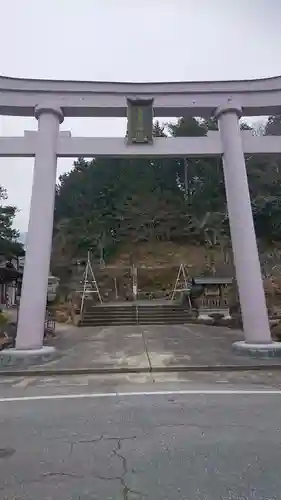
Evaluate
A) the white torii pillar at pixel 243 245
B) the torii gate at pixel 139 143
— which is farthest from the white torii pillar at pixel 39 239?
the white torii pillar at pixel 243 245

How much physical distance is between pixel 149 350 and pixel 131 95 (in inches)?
260

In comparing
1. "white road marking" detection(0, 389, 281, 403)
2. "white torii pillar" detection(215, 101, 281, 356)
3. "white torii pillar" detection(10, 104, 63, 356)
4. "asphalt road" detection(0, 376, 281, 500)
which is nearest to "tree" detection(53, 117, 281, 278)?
"white torii pillar" detection(215, 101, 281, 356)

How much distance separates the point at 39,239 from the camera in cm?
970

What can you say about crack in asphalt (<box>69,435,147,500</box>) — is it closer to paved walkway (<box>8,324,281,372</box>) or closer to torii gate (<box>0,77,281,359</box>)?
paved walkway (<box>8,324,281,372</box>)

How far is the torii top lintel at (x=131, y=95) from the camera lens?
10.4m

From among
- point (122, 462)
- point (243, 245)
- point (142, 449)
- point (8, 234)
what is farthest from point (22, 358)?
point (8, 234)

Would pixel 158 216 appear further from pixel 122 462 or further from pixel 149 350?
pixel 122 462

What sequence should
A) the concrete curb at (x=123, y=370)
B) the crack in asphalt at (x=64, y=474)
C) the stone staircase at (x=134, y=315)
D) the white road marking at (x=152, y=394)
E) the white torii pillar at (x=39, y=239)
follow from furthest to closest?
1. the stone staircase at (x=134, y=315)
2. the white torii pillar at (x=39, y=239)
3. the concrete curb at (x=123, y=370)
4. the white road marking at (x=152, y=394)
5. the crack in asphalt at (x=64, y=474)

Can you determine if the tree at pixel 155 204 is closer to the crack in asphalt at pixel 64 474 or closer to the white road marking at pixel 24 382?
the white road marking at pixel 24 382

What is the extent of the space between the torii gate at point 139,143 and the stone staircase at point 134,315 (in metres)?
8.29

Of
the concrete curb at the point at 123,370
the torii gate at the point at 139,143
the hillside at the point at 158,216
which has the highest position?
the hillside at the point at 158,216

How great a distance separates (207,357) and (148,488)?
6.69 m

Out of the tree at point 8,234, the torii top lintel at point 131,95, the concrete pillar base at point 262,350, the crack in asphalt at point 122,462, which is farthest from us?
the tree at point 8,234

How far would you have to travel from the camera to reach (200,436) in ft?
13.3
